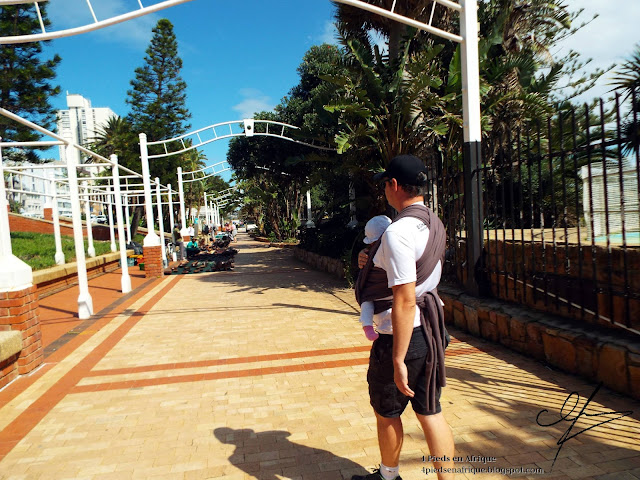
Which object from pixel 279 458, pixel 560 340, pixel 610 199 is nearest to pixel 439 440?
→ pixel 279 458

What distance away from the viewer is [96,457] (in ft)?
9.91

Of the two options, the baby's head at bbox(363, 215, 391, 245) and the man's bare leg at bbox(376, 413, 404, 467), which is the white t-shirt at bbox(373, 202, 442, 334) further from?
the man's bare leg at bbox(376, 413, 404, 467)

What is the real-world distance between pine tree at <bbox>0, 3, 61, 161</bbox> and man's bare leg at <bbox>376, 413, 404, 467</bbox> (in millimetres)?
20433

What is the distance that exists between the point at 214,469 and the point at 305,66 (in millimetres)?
16318

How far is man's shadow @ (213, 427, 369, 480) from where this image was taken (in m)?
2.71

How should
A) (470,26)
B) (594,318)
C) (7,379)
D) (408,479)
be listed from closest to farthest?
(408,479)
(594,318)
(7,379)
(470,26)

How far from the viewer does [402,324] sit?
1.98 m

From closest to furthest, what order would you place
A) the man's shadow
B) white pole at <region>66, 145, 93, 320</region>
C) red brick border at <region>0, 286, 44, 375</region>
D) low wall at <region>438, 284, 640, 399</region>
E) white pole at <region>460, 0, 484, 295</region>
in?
1. the man's shadow
2. low wall at <region>438, 284, 640, 399</region>
3. red brick border at <region>0, 286, 44, 375</region>
4. white pole at <region>460, 0, 484, 295</region>
5. white pole at <region>66, 145, 93, 320</region>

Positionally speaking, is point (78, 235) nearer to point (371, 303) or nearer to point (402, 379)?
point (371, 303)

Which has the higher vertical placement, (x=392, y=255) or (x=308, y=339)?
(x=392, y=255)

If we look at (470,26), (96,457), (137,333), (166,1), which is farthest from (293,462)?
(470,26)

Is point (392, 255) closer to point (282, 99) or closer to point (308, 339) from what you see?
point (308, 339)
